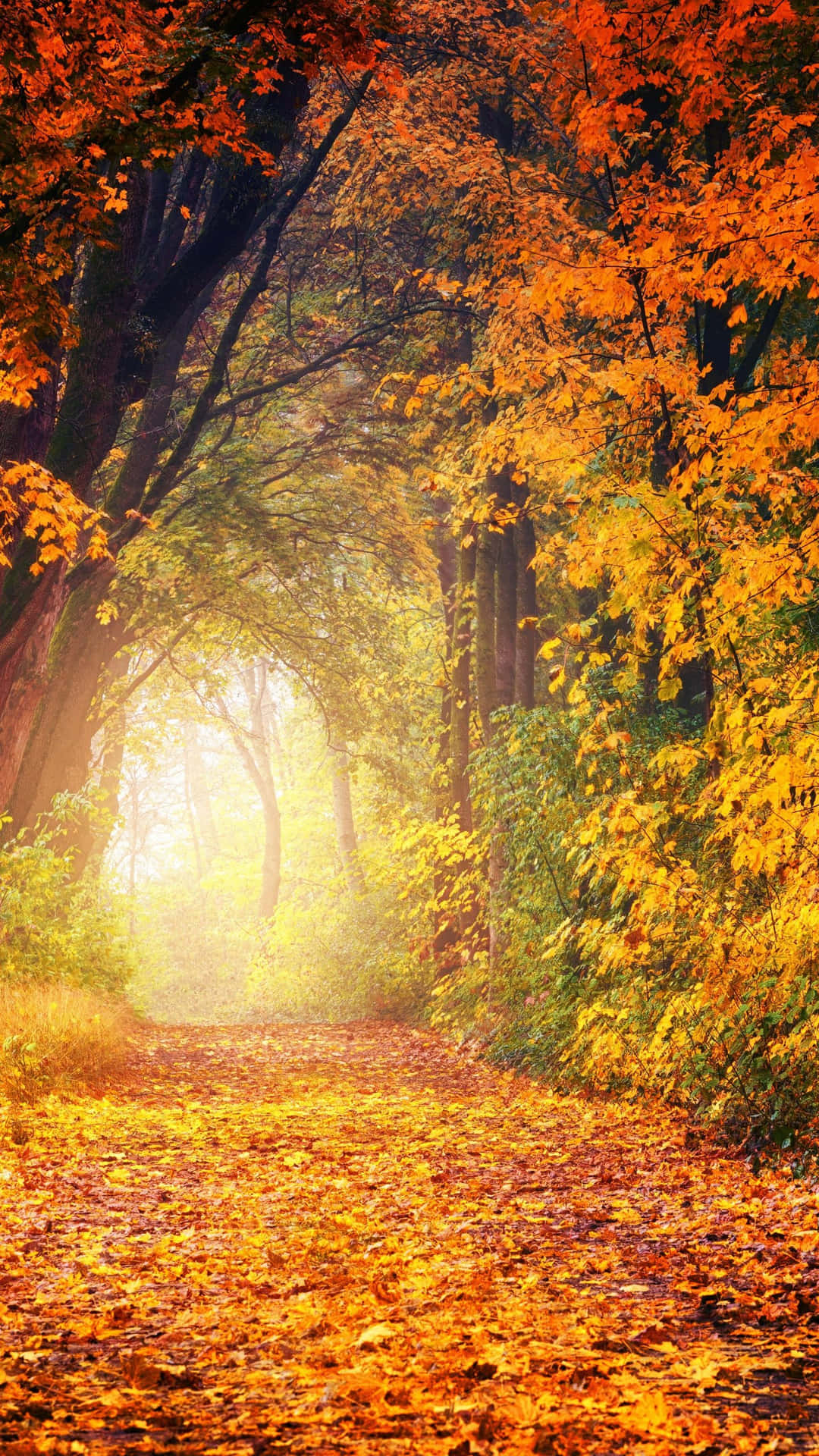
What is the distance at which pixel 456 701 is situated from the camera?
53.1ft

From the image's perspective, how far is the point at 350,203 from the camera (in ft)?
46.2

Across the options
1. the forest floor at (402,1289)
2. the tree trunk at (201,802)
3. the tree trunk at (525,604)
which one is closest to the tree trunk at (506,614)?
the tree trunk at (525,604)

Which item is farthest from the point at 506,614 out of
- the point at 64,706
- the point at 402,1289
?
the point at 402,1289

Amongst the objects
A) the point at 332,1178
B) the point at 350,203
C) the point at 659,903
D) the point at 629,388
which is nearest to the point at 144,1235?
the point at 332,1178

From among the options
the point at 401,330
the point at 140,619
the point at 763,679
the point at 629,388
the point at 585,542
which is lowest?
the point at 763,679

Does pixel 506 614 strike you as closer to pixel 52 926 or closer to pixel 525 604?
pixel 525 604

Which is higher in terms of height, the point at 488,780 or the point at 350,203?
the point at 350,203

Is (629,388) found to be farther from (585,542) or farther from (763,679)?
(763,679)

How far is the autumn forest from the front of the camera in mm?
3533

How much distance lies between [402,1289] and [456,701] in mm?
12439

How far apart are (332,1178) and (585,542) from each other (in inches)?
164

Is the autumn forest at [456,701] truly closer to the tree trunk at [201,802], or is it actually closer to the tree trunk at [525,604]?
the tree trunk at [525,604]

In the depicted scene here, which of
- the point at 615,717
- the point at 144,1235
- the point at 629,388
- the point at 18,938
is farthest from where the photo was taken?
the point at 18,938

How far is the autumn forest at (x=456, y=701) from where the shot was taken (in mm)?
3533
